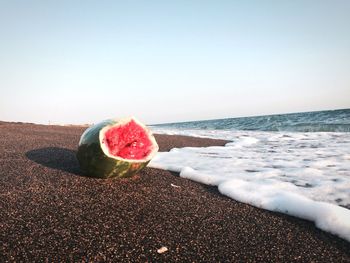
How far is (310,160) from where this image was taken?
5086mm

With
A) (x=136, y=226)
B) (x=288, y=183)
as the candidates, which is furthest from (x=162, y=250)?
(x=288, y=183)

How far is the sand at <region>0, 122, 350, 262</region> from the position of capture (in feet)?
5.65

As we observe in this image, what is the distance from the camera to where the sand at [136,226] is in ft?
5.65

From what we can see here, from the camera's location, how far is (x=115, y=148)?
10.4ft

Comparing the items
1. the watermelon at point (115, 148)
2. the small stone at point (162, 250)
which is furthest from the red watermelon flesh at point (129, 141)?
the small stone at point (162, 250)

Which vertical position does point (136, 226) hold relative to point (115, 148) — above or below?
below

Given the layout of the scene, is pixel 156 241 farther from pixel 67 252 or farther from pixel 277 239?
pixel 277 239

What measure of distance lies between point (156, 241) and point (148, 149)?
166 centimetres

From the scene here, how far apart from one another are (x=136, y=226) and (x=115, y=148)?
1263mm

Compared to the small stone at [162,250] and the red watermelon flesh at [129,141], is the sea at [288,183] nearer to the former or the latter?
the red watermelon flesh at [129,141]

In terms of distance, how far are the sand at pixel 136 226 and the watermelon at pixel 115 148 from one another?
0.48 ft

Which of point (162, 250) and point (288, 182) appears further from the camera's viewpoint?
point (288, 182)

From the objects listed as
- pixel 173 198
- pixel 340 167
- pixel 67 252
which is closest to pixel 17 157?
pixel 173 198

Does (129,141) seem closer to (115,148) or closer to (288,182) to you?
(115,148)
